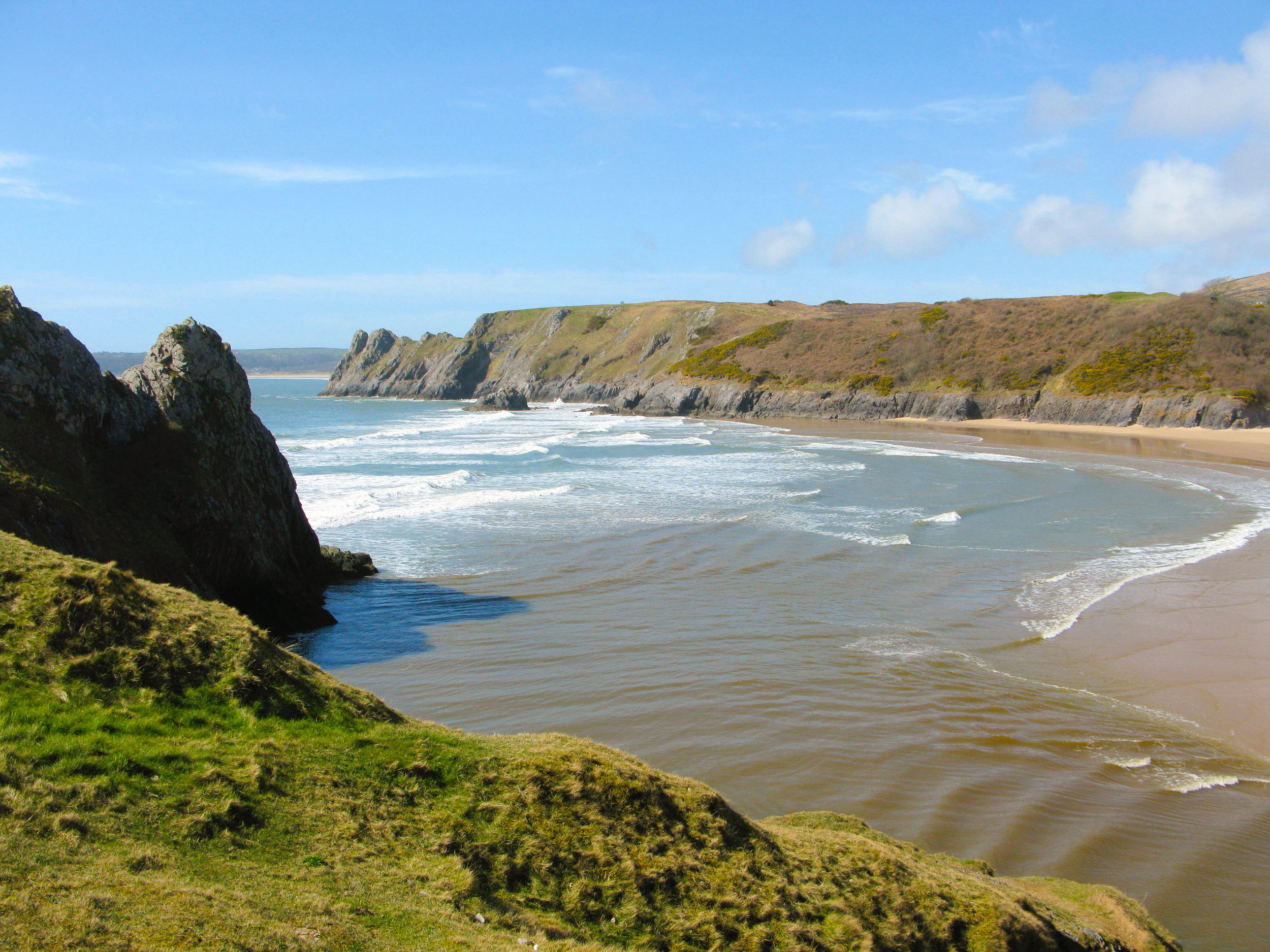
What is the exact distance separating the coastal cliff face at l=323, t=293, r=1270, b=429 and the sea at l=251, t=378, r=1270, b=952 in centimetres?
3263

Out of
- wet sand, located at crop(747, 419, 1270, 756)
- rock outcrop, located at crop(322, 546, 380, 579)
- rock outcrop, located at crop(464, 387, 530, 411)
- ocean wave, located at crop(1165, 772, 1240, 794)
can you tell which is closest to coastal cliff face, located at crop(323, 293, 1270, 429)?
rock outcrop, located at crop(464, 387, 530, 411)

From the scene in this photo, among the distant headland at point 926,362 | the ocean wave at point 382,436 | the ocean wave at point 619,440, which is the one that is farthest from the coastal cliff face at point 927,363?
the ocean wave at point 382,436

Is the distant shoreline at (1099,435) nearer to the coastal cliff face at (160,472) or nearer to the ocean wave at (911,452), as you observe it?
the ocean wave at (911,452)

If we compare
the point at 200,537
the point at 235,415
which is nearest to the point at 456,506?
the point at 235,415

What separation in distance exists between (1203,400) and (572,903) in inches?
2445

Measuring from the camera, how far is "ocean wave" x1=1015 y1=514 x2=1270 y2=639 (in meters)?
14.1

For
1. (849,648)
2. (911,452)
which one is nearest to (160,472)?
(849,648)

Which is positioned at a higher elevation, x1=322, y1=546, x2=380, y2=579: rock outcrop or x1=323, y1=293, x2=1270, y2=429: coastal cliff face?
x1=323, y1=293, x2=1270, y2=429: coastal cliff face

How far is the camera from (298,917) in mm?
3861

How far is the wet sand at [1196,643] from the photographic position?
414 inches

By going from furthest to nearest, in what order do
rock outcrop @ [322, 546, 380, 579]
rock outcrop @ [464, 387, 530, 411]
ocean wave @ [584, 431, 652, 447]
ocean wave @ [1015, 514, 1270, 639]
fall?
rock outcrop @ [464, 387, 530, 411] → ocean wave @ [584, 431, 652, 447] → rock outcrop @ [322, 546, 380, 579] → ocean wave @ [1015, 514, 1270, 639]

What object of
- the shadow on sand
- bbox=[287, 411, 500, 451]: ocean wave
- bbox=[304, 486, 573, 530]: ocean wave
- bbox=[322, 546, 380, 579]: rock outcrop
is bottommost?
the shadow on sand

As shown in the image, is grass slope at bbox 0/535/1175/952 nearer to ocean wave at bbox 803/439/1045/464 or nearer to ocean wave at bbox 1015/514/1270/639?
ocean wave at bbox 1015/514/1270/639

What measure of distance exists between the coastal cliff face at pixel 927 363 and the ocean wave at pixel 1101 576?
39.7 meters
